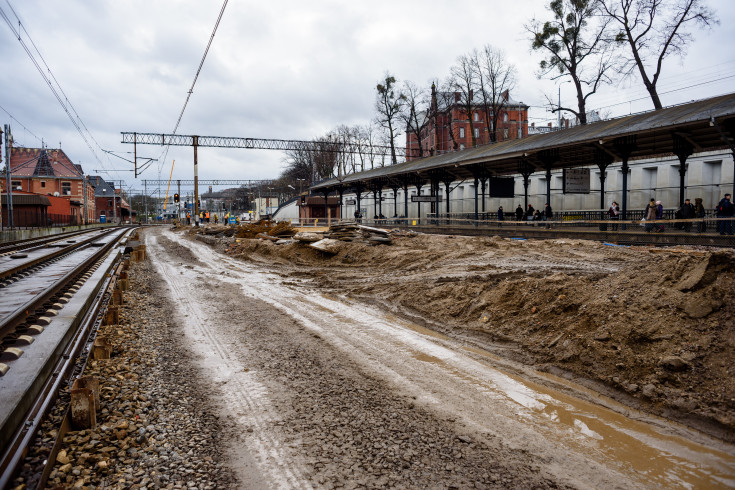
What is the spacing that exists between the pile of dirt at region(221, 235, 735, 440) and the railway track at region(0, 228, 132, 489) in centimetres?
549

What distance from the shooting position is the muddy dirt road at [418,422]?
3393mm

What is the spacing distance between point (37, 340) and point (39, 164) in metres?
81.9

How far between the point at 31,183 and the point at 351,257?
243 ft

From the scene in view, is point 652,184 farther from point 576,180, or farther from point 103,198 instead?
point 103,198

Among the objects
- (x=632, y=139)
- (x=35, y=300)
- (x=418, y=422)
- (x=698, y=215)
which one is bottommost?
→ (x=418, y=422)

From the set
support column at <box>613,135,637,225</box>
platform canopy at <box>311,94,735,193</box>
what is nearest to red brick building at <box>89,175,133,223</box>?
platform canopy at <box>311,94,735,193</box>

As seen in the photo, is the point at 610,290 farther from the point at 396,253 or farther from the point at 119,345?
the point at 396,253

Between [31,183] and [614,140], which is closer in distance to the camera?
[614,140]

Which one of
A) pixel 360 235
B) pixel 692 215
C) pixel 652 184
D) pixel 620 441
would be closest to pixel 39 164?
pixel 360 235

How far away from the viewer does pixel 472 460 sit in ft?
11.6

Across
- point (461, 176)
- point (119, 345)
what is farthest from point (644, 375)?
point (461, 176)

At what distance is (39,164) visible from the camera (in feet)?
230

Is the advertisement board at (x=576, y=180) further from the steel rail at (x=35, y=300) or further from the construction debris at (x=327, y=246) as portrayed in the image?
the steel rail at (x=35, y=300)

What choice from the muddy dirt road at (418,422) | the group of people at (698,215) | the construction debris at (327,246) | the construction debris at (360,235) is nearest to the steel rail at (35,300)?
the muddy dirt road at (418,422)
